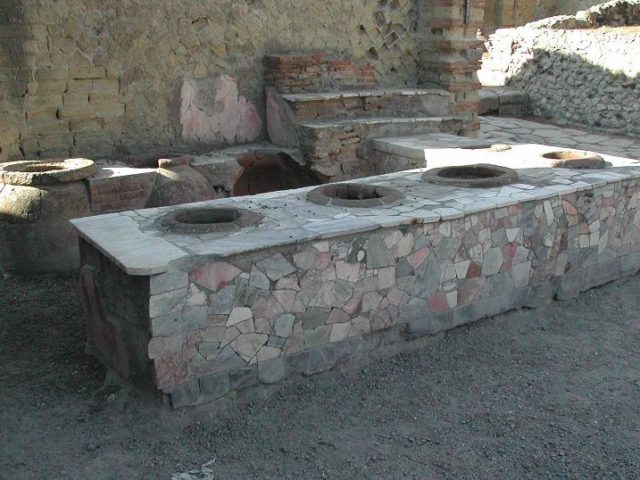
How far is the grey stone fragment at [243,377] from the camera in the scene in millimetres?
3809

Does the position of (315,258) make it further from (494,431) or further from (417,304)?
(494,431)

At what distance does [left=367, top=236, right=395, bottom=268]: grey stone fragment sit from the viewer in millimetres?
4180

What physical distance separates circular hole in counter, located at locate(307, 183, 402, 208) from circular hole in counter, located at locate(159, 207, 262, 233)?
1.89 feet

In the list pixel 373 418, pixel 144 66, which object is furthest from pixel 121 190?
pixel 373 418

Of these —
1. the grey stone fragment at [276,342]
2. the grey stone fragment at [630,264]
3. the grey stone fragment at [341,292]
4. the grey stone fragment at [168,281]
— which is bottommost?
the grey stone fragment at [630,264]

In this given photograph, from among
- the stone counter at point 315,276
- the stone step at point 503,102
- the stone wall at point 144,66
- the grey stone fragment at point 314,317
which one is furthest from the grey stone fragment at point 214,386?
the stone step at point 503,102

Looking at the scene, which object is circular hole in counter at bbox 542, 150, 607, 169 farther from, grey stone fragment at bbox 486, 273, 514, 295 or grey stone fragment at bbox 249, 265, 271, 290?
grey stone fragment at bbox 249, 265, 271, 290

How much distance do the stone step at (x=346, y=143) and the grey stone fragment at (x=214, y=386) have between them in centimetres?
353

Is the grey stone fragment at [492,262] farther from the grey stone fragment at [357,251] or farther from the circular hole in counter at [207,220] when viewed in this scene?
the circular hole in counter at [207,220]

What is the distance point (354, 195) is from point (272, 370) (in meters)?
1.65

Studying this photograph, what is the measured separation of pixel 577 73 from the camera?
11133mm

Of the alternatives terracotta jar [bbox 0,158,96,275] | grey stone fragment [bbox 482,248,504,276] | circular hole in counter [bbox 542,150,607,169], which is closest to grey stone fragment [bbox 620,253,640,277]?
circular hole in counter [bbox 542,150,607,169]

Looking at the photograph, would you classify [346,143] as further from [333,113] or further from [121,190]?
[121,190]

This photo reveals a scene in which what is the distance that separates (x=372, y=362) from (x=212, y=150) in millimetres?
3312
